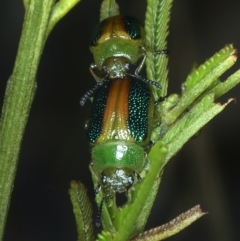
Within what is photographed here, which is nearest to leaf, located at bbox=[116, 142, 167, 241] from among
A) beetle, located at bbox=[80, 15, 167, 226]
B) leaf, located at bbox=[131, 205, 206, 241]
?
leaf, located at bbox=[131, 205, 206, 241]

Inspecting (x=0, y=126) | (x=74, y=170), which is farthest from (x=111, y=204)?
(x=74, y=170)

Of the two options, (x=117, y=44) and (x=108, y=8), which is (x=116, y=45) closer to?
(x=117, y=44)

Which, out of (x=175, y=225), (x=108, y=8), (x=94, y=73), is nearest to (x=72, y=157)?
(x=94, y=73)

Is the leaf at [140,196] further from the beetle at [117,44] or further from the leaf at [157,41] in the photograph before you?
the beetle at [117,44]

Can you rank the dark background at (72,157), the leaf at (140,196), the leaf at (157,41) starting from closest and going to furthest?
the leaf at (140,196) < the leaf at (157,41) < the dark background at (72,157)

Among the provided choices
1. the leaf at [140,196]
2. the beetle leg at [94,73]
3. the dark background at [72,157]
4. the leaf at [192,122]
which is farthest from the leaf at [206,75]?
the dark background at [72,157]

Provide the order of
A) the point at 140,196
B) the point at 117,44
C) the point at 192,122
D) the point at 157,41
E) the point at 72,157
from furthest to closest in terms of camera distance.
A: the point at 72,157 < the point at 117,44 < the point at 157,41 < the point at 192,122 < the point at 140,196

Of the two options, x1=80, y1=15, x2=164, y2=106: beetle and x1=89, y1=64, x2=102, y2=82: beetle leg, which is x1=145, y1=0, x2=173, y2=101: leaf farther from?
x1=89, y1=64, x2=102, y2=82: beetle leg
